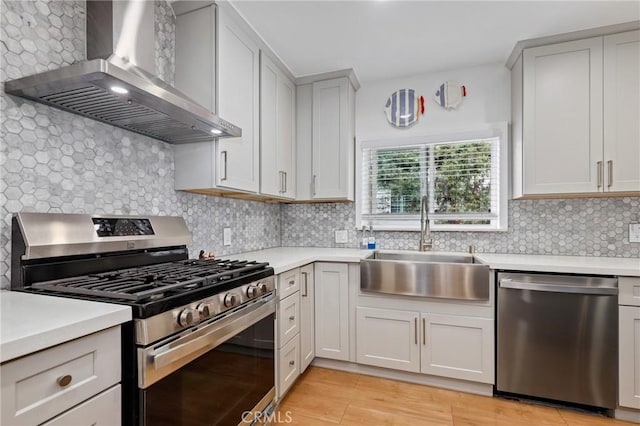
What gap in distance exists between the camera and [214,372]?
4.09ft

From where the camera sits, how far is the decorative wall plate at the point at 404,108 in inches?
110

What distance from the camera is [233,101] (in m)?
1.96

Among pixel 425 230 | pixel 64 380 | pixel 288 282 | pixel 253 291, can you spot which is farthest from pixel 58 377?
pixel 425 230

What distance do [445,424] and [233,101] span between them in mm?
2272

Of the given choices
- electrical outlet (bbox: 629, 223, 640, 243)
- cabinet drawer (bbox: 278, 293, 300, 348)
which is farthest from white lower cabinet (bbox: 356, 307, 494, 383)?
electrical outlet (bbox: 629, 223, 640, 243)

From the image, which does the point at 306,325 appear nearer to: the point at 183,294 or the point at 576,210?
the point at 183,294

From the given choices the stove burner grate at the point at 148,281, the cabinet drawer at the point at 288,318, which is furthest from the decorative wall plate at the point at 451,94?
the stove burner grate at the point at 148,281

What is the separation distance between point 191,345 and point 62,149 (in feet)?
3.35

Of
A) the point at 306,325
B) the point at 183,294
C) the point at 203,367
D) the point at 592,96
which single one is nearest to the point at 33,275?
the point at 183,294

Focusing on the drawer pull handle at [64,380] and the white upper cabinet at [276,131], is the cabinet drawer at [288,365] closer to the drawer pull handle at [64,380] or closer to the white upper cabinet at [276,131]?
the white upper cabinet at [276,131]

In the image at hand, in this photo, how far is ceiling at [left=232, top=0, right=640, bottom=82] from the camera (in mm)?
1887

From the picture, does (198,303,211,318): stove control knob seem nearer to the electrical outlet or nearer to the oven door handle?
the oven door handle

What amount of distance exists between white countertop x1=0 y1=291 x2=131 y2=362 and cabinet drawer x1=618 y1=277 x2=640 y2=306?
2445 millimetres

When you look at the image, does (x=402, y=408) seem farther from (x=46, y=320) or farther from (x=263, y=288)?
(x=46, y=320)
